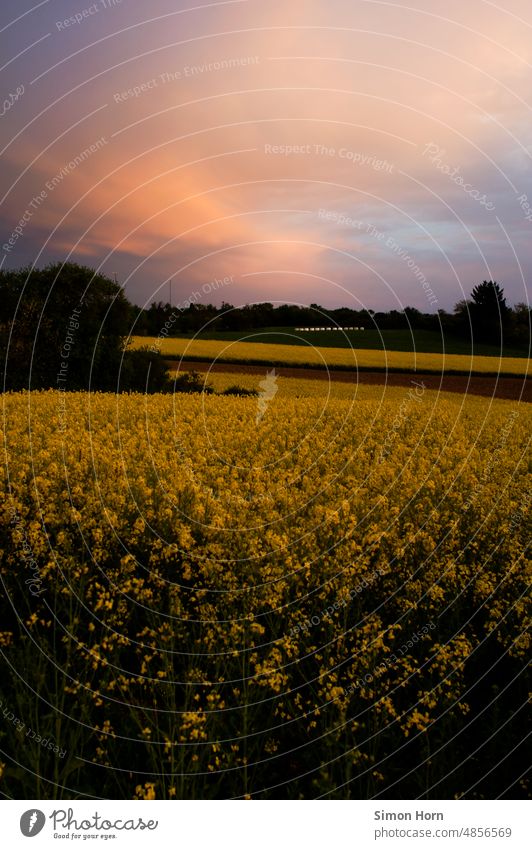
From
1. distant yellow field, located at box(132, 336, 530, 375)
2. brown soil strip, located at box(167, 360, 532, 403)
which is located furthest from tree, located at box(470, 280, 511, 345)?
brown soil strip, located at box(167, 360, 532, 403)

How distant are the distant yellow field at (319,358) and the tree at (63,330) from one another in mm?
14315

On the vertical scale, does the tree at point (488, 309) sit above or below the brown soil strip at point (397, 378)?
above

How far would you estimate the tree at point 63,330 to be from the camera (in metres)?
21.8

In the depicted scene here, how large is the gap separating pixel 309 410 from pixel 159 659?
35.8 feet

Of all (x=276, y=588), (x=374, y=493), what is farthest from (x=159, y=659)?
(x=374, y=493)

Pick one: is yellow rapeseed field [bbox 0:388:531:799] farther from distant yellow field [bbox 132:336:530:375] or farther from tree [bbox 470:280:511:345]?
tree [bbox 470:280:511:345]

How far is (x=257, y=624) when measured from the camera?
470cm
